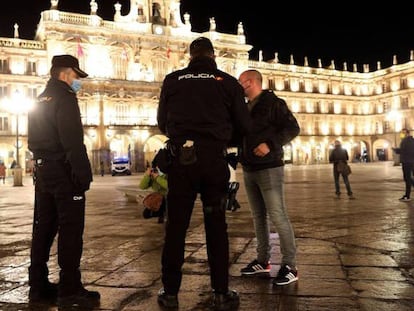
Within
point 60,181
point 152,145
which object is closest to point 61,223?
point 60,181

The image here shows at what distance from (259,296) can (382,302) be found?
90 cm

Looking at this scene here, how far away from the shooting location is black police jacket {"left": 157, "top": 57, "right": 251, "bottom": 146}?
11.6 feet

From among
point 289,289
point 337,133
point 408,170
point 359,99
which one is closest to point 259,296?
point 289,289

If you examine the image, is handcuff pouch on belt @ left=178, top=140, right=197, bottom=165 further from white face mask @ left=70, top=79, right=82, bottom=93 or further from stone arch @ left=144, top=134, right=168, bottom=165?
stone arch @ left=144, top=134, right=168, bottom=165

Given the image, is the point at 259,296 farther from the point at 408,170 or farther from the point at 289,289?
the point at 408,170

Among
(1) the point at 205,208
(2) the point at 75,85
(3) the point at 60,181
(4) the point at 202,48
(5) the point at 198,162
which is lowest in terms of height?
(1) the point at 205,208

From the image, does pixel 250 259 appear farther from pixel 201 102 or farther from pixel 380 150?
pixel 380 150

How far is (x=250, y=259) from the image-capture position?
500cm

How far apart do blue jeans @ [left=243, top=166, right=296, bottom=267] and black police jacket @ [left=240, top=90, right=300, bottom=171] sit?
10 centimetres

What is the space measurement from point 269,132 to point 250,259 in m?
1.46

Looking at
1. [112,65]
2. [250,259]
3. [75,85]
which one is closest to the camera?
[75,85]

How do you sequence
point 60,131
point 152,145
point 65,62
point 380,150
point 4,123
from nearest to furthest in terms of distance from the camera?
point 60,131 → point 65,62 → point 4,123 → point 152,145 → point 380,150

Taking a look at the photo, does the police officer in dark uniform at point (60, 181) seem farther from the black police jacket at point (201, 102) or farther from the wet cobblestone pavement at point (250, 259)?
the black police jacket at point (201, 102)

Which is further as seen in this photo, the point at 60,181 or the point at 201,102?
the point at 60,181
